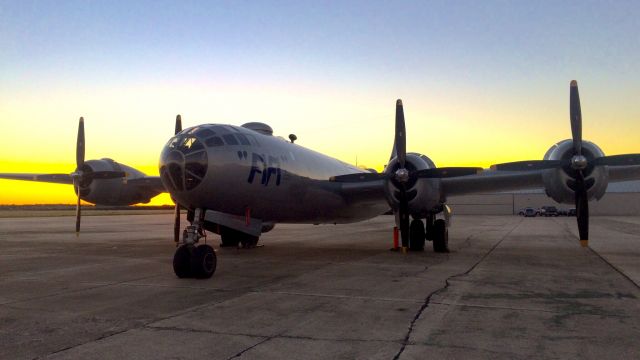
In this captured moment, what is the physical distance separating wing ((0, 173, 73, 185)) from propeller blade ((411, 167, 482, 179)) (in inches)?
643

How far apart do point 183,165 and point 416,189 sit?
27.0ft

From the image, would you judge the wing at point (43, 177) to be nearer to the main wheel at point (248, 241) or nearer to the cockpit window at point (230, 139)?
the main wheel at point (248, 241)

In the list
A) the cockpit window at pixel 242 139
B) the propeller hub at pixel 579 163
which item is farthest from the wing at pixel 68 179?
the propeller hub at pixel 579 163

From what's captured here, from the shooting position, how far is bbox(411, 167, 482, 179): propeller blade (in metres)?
15.1

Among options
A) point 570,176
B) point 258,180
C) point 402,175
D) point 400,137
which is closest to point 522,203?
point 570,176

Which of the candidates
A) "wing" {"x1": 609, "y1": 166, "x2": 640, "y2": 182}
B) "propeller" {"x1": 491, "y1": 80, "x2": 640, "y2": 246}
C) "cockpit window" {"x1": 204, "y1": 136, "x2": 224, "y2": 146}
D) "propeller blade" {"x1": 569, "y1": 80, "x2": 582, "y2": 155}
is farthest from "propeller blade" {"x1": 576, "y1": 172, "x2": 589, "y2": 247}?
"cockpit window" {"x1": 204, "y1": 136, "x2": 224, "y2": 146}

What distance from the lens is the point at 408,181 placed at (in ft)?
54.7

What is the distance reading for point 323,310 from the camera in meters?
7.48

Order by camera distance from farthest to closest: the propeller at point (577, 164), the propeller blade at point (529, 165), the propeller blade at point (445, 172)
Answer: the propeller blade at point (445, 172), the propeller at point (577, 164), the propeller blade at point (529, 165)

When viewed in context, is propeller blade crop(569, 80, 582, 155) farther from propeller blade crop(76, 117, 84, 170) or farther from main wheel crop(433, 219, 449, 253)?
propeller blade crop(76, 117, 84, 170)

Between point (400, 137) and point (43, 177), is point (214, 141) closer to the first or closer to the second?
point (400, 137)

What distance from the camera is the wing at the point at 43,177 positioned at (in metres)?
23.0

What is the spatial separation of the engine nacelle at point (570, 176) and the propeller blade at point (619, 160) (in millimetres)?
264

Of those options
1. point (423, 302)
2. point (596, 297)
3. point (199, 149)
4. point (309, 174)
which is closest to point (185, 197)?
point (199, 149)
